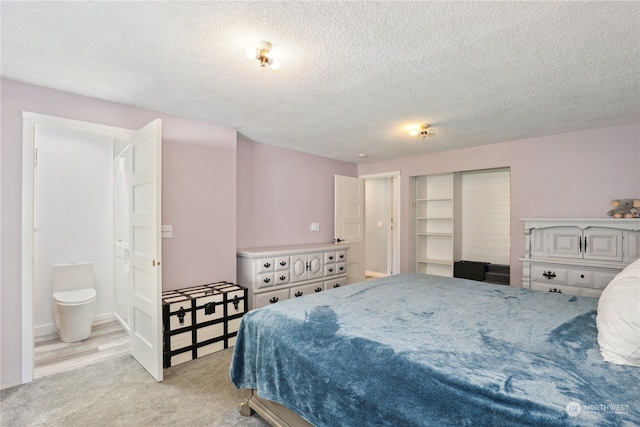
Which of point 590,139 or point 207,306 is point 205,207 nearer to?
point 207,306

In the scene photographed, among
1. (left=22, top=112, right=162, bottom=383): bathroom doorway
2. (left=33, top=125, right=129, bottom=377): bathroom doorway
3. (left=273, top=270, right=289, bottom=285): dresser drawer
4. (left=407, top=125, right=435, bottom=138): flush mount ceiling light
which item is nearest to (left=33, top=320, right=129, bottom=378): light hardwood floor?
(left=33, top=125, right=129, bottom=377): bathroom doorway

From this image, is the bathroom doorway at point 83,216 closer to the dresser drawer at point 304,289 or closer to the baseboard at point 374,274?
the dresser drawer at point 304,289

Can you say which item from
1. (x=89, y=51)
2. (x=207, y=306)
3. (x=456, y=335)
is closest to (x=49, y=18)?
(x=89, y=51)

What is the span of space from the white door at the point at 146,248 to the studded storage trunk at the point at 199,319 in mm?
198

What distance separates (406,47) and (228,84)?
134cm

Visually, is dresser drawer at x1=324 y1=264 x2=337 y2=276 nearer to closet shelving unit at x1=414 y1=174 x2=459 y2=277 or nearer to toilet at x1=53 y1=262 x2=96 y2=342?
closet shelving unit at x1=414 y1=174 x2=459 y2=277

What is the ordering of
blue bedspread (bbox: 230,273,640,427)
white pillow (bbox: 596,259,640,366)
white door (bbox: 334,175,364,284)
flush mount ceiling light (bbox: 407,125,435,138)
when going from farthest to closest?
white door (bbox: 334,175,364,284) < flush mount ceiling light (bbox: 407,125,435,138) < white pillow (bbox: 596,259,640,366) < blue bedspread (bbox: 230,273,640,427)

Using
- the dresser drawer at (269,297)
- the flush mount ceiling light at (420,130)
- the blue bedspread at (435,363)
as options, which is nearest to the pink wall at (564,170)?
the flush mount ceiling light at (420,130)

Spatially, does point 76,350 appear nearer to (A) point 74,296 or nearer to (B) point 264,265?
(A) point 74,296

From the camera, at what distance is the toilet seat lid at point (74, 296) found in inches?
125

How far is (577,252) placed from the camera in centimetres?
340

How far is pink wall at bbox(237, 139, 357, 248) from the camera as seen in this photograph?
164 inches

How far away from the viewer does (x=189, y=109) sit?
9.71 feet

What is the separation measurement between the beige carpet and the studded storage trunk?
0.60 feet
